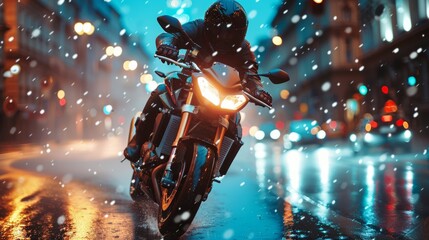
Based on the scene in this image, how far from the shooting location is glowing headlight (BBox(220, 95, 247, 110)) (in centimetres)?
487

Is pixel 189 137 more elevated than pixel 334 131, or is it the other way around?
pixel 334 131

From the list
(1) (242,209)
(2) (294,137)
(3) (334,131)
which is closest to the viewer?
(1) (242,209)

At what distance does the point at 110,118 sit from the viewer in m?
58.9

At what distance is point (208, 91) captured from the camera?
482 cm

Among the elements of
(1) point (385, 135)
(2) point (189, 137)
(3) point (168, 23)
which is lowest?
(2) point (189, 137)

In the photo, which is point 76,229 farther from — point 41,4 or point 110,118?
point 110,118

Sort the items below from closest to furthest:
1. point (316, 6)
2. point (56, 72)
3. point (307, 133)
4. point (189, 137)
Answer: point (189, 137), point (316, 6), point (307, 133), point (56, 72)

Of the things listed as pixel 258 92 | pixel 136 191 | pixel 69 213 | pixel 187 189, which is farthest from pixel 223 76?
pixel 69 213

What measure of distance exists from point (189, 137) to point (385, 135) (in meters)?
16.8

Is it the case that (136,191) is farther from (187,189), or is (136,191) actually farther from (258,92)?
(187,189)

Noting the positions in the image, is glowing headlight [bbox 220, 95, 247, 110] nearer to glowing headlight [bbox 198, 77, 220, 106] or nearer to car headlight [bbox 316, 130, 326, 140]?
glowing headlight [bbox 198, 77, 220, 106]

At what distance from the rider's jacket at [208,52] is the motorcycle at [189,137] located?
17 centimetres

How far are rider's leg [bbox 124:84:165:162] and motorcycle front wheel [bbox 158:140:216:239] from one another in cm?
104

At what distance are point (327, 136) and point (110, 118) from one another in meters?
30.9
